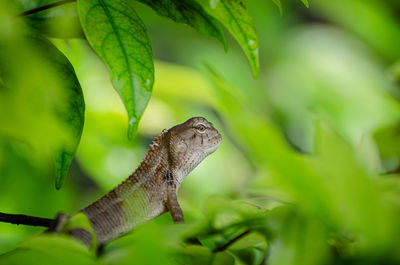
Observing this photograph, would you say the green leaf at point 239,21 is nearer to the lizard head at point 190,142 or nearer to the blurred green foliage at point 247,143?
the blurred green foliage at point 247,143

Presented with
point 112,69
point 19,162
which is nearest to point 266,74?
point 19,162

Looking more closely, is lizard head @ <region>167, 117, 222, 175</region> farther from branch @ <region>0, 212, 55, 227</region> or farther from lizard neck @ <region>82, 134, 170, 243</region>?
branch @ <region>0, 212, 55, 227</region>

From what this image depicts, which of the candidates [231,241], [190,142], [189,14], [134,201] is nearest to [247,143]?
[231,241]

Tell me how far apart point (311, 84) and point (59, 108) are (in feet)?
3.61

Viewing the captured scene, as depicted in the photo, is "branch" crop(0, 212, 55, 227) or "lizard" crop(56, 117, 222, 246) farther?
"lizard" crop(56, 117, 222, 246)

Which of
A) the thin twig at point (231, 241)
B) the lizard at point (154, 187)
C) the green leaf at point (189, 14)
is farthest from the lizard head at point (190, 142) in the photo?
the thin twig at point (231, 241)

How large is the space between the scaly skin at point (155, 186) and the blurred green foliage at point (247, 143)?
51 mm

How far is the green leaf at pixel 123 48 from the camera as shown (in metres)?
0.40

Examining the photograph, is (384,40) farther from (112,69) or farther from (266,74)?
(112,69)

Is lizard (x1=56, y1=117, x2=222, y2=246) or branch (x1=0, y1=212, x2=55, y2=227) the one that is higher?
branch (x1=0, y1=212, x2=55, y2=227)

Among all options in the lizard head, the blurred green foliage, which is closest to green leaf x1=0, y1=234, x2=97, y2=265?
the blurred green foliage

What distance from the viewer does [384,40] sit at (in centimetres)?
145

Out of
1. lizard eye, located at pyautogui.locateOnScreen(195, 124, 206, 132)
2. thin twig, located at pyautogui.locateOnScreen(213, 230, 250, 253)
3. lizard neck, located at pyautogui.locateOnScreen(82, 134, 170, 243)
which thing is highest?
thin twig, located at pyautogui.locateOnScreen(213, 230, 250, 253)

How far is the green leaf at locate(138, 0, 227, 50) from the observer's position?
450 mm
